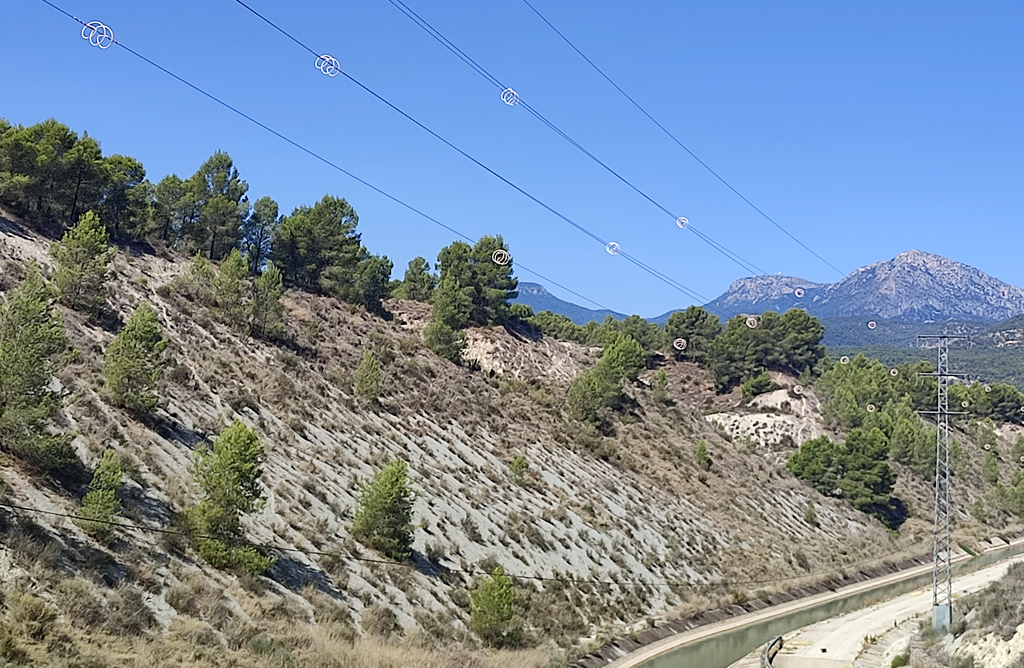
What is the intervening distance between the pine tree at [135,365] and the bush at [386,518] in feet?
32.7

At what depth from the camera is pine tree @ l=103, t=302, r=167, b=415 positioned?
118 feet

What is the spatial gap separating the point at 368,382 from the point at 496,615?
2212 cm

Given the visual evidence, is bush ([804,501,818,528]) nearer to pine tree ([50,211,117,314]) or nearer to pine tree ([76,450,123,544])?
pine tree ([50,211,117,314])

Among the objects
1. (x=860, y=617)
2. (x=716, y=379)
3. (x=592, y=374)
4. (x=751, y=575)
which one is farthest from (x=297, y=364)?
(x=716, y=379)

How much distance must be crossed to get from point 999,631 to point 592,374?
4164 cm

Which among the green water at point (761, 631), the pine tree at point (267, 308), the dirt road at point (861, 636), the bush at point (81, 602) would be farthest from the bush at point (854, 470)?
the bush at point (81, 602)

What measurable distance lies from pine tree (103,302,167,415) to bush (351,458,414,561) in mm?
9970

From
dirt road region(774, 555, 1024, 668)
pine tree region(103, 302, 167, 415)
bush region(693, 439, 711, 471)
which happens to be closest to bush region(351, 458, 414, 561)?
pine tree region(103, 302, 167, 415)

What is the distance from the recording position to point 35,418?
89.6ft

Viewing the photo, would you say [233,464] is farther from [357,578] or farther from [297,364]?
[297,364]

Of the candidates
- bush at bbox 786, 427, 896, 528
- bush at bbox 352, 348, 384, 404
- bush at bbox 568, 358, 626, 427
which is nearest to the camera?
bush at bbox 352, 348, 384, 404

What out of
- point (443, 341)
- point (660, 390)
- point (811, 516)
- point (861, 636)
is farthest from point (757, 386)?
point (861, 636)

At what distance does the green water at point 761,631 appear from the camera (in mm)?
41812

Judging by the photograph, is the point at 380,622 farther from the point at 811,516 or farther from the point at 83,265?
the point at 811,516
